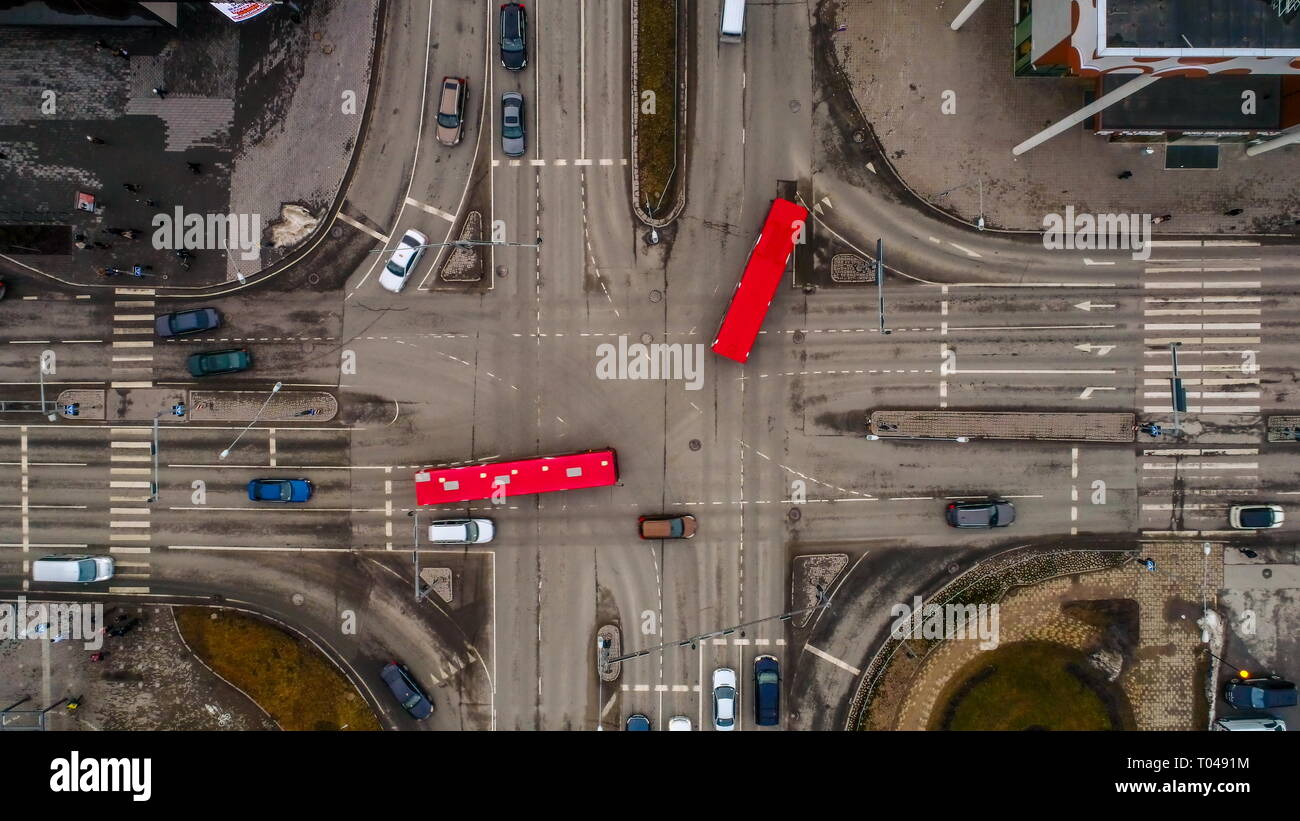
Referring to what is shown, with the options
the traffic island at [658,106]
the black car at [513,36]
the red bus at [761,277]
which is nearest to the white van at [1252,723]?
the red bus at [761,277]

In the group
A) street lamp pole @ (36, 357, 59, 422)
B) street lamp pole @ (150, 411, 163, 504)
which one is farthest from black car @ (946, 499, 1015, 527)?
street lamp pole @ (36, 357, 59, 422)

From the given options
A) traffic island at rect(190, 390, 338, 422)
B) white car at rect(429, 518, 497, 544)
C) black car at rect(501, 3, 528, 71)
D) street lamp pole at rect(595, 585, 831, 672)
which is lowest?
street lamp pole at rect(595, 585, 831, 672)

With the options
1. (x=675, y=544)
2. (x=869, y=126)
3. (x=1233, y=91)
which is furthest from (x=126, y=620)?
(x=1233, y=91)

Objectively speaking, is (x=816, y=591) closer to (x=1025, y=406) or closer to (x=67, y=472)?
(x=1025, y=406)

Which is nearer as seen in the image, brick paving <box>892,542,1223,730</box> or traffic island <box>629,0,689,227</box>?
traffic island <box>629,0,689,227</box>

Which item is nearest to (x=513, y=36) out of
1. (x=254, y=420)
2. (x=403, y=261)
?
(x=403, y=261)

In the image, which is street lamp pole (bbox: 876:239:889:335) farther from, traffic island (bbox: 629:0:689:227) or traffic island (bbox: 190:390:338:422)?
traffic island (bbox: 190:390:338:422)
